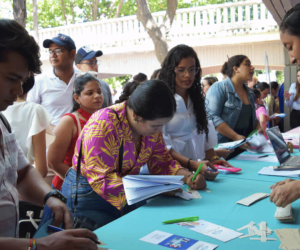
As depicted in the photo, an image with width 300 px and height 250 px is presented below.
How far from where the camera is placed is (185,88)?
2.72 m

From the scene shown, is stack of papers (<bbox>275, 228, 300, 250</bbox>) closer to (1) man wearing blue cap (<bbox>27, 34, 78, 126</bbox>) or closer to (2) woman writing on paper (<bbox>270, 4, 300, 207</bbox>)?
(2) woman writing on paper (<bbox>270, 4, 300, 207</bbox>)

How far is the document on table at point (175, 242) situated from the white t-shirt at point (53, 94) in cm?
213

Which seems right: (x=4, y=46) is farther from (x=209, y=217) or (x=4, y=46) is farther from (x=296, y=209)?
(x=296, y=209)

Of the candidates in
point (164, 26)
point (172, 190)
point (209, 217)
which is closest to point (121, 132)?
point (172, 190)

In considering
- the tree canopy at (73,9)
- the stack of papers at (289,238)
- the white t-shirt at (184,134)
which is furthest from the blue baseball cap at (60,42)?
the tree canopy at (73,9)

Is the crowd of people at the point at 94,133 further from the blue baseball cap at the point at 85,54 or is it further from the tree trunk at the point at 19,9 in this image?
the tree trunk at the point at 19,9

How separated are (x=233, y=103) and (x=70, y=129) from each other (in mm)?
1877

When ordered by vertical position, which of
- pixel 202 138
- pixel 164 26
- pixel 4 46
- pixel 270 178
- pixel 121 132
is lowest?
pixel 270 178

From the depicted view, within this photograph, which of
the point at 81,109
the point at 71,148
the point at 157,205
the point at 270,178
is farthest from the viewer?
the point at 81,109

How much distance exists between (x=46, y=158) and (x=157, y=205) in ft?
3.65

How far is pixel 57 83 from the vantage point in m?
3.36

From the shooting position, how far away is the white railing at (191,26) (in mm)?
9930

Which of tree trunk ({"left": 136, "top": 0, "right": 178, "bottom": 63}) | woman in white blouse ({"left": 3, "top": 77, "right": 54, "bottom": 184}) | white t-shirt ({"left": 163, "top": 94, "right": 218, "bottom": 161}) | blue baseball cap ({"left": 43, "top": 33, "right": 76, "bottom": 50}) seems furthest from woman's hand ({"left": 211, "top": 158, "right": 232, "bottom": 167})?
tree trunk ({"left": 136, "top": 0, "right": 178, "bottom": 63})

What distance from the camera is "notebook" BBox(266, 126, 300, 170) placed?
252 centimetres
